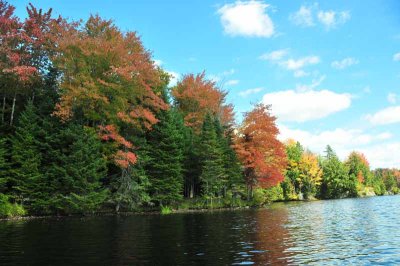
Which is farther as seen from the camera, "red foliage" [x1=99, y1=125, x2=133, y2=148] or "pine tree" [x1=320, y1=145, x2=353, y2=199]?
"pine tree" [x1=320, y1=145, x2=353, y2=199]

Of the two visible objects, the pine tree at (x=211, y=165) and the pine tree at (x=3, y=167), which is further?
the pine tree at (x=211, y=165)

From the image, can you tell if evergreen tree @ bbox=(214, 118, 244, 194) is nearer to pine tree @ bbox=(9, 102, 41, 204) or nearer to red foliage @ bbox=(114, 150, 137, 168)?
red foliage @ bbox=(114, 150, 137, 168)

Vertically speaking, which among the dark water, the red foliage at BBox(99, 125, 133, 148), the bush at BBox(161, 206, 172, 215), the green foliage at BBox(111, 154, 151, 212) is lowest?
the dark water

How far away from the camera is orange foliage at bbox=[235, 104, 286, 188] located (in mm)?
49000

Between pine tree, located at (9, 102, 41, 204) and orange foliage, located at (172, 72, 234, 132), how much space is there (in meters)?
25.4

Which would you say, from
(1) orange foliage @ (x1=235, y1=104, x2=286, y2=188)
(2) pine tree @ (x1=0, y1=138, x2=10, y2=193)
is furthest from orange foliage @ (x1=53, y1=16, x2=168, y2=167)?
(1) orange foliage @ (x1=235, y1=104, x2=286, y2=188)

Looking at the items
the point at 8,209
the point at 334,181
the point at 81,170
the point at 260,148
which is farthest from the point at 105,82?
the point at 334,181

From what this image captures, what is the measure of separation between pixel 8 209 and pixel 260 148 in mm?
31716

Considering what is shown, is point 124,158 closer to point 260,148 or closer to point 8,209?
point 8,209

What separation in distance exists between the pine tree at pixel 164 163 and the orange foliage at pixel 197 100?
13466 millimetres

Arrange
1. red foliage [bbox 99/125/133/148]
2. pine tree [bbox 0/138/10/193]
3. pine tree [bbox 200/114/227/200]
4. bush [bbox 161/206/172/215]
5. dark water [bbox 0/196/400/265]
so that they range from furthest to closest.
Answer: pine tree [bbox 200/114/227/200] → bush [bbox 161/206/172/215] → red foliage [bbox 99/125/133/148] → pine tree [bbox 0/138/10/193] → dark water [bbox 0/196/400/265]

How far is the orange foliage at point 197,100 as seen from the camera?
5844cm

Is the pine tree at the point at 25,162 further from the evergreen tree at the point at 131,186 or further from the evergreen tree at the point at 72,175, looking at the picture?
the evergreen tree at the point at 131,186

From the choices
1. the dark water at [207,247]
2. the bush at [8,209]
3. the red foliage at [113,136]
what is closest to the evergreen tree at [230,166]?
the red foliage at [113,136]
